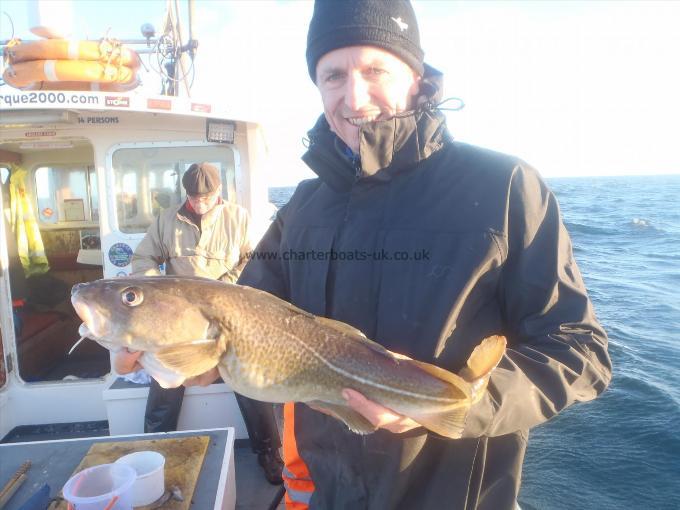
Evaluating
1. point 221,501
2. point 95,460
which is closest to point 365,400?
point 221,501

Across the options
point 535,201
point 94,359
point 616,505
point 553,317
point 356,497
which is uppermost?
point 535,201

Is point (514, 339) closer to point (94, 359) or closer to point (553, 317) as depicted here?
point (553, 317)

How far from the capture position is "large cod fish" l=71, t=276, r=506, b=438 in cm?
215

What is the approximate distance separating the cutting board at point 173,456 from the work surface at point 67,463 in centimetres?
6

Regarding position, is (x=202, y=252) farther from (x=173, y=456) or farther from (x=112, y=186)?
(x=173, y=456)

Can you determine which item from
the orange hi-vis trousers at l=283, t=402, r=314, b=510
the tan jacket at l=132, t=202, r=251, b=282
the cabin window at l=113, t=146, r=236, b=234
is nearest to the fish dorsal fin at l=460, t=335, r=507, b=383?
the orange hi-vis trousers at l=283, t=402, r=314, b=510

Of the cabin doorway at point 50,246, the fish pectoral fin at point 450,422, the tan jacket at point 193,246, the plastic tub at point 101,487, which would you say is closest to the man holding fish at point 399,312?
the fish pectoral fin at point 450,422

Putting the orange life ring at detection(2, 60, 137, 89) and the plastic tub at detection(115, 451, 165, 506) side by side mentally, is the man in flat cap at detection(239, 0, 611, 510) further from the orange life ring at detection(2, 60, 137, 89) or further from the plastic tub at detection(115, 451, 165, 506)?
the orange life ring at detection(2, 60, 137, 89)

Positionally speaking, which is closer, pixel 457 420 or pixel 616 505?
pixel 457 420

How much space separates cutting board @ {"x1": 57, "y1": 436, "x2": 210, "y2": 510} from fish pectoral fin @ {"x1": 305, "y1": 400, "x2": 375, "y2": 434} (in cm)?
178

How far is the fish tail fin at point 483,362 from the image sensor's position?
187 cm

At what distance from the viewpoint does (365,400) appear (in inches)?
80.0

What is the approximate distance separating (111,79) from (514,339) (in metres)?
5.95

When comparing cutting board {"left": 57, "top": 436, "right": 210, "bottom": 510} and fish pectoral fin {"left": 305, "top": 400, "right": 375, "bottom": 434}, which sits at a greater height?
fish pectoral fin {"left": 305, "top": 400, "right": 375, "bottom": 434}
